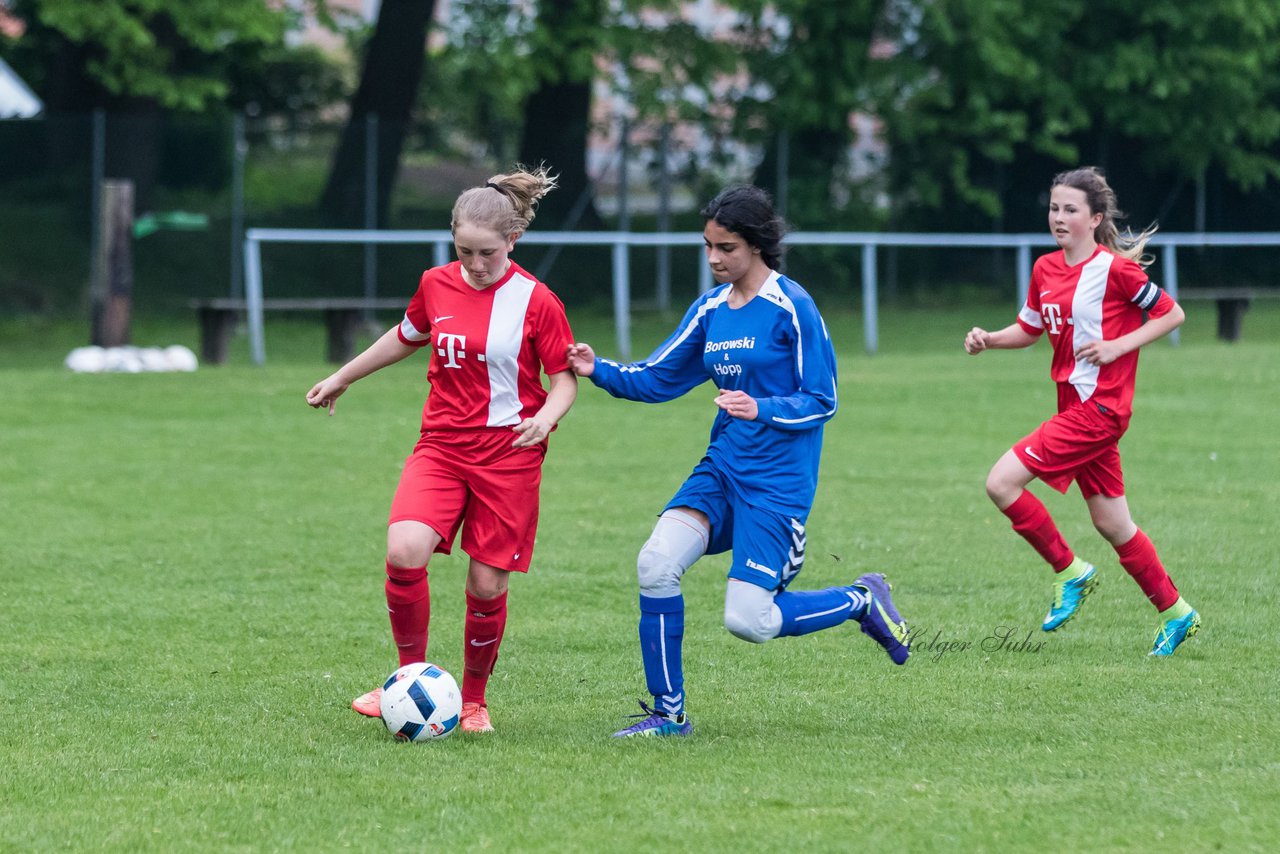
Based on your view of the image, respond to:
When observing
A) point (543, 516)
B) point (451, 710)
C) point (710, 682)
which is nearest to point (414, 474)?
point (451, 710)

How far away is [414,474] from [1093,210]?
2.94 metres

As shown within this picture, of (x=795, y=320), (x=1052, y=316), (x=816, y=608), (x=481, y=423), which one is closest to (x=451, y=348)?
(x=481, y=423)

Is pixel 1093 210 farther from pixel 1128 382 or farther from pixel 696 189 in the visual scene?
pixel 696 189

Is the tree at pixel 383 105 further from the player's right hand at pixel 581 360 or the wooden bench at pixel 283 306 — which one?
the player's right hand at pixel 581 360

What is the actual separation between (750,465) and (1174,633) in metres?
2.03

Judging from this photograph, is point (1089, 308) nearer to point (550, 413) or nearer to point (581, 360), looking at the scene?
point (581, 360)

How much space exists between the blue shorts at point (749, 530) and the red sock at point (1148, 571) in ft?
6.07

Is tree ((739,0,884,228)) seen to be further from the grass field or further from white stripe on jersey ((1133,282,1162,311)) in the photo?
white stripe on jersey ((1133,282,1162,311))

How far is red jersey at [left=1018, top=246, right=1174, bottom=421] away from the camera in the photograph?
21.7ft

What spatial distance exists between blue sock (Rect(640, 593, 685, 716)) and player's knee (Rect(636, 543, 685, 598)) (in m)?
0.02

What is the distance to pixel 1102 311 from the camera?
6.66m

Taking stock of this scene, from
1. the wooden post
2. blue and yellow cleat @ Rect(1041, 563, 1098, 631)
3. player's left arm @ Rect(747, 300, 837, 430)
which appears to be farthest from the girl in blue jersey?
the wooden post

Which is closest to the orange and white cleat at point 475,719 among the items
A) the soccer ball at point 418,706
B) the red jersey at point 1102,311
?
the soccer ball at point 418,706

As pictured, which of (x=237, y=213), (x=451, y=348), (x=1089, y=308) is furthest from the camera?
(x=237, y=213)
